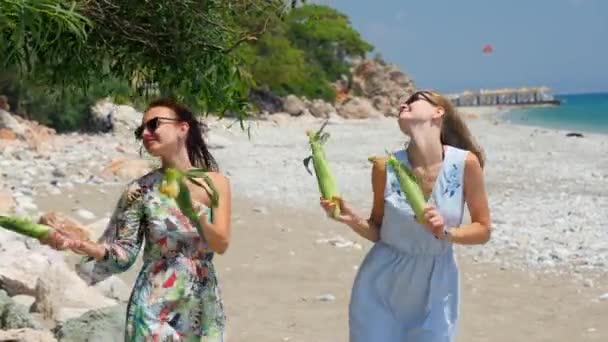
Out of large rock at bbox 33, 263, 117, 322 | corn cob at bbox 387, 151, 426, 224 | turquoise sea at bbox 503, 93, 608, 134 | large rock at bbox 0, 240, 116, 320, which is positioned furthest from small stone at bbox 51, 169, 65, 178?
turquoise sea at bbox 503, 93, 608, 134

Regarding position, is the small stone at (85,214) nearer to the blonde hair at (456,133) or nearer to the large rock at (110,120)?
the blonde hair at (456,133)

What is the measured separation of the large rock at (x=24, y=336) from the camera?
18.1 ft

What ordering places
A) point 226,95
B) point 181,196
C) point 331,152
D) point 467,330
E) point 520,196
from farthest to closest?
point 331,152
point 520,196
point 467,330
point 226,95
point 181,196

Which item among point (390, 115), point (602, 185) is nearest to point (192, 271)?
point (602, 185)

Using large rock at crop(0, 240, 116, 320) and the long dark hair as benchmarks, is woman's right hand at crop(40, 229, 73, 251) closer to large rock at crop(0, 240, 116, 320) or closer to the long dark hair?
the long dark hair

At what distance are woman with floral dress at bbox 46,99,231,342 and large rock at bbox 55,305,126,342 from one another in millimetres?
2248

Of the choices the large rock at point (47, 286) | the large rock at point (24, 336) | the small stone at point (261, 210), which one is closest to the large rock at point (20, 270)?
the large rock at point (47, 286)

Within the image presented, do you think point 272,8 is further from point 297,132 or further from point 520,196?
point 297,132

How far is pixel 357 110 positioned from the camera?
62406mm

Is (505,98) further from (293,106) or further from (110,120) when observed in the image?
(110,120)

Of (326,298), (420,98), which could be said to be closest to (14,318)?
(420,98)

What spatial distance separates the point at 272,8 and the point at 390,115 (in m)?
62.6

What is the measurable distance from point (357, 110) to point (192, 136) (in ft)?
193

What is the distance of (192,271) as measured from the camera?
381 centimetres
